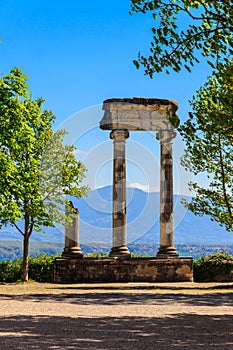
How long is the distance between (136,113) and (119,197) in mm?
5087

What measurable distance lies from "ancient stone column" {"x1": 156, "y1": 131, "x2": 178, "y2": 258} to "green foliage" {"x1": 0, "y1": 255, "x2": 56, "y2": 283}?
21.9ft

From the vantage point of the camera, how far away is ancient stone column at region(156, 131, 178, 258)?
1427 inches

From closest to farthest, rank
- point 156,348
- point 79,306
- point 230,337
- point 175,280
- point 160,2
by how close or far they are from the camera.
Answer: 1. point 156,348
2. point 230,337
3. point 160,2
4. point 79,306
5. point 175,280

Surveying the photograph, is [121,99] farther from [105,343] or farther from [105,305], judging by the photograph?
[105,343]

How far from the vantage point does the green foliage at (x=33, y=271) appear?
36656 millimetres

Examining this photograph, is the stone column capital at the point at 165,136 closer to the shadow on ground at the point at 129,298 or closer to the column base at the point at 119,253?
the column base at the point at 119,253

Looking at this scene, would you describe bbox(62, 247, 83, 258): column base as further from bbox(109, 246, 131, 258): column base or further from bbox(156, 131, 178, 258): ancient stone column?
bbox(156, 131, 178, 258): ancient stone column

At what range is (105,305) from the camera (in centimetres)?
2175

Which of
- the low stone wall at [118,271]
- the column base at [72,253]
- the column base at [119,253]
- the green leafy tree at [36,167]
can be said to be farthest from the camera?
the column base at [72,253]

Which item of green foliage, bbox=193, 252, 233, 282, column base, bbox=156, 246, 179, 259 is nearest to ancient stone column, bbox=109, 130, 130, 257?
column base, bbox=156, 246, 179, 259

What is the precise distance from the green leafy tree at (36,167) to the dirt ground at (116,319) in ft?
21.7

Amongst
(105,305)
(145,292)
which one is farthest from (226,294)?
(105,305)

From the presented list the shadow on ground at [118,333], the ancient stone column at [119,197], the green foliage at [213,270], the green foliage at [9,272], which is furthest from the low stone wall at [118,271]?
the shadow on ground at [118,333]

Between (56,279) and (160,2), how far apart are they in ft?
71.6
